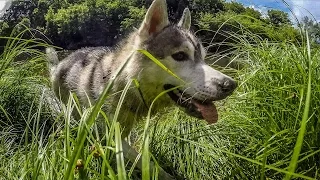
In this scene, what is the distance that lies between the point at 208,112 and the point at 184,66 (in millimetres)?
371

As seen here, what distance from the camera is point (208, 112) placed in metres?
2.71

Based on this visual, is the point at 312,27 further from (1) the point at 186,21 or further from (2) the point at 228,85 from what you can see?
(1) the point at 186,21

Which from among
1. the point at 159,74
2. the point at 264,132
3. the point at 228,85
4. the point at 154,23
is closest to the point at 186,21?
the point at 154,23

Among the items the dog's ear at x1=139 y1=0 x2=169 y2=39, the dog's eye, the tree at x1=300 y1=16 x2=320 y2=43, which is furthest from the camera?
the dog's ear at x1=139 y1=0 x2=169 y2=39

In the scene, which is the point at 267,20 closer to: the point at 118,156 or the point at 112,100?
the point at 112,100

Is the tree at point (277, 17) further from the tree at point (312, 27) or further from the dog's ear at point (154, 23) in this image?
the dog's ear at point (154, 23)

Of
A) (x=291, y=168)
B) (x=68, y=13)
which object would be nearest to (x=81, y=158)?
(x=291, y=168)

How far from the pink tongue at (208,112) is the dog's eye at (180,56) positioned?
0.34 meters

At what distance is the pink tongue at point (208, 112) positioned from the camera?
2.67 m

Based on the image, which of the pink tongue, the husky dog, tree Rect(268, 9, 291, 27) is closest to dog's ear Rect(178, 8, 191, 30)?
the husky dog

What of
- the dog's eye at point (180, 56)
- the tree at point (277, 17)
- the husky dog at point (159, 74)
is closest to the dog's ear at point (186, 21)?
the husky dog at point (159, 74)

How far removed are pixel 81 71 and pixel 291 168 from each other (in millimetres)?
2792

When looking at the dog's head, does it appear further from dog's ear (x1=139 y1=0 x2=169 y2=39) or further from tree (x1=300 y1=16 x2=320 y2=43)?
tree (x1=300 y1=16 x2=320 y2=43)

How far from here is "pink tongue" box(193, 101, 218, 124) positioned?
2.67 metres
